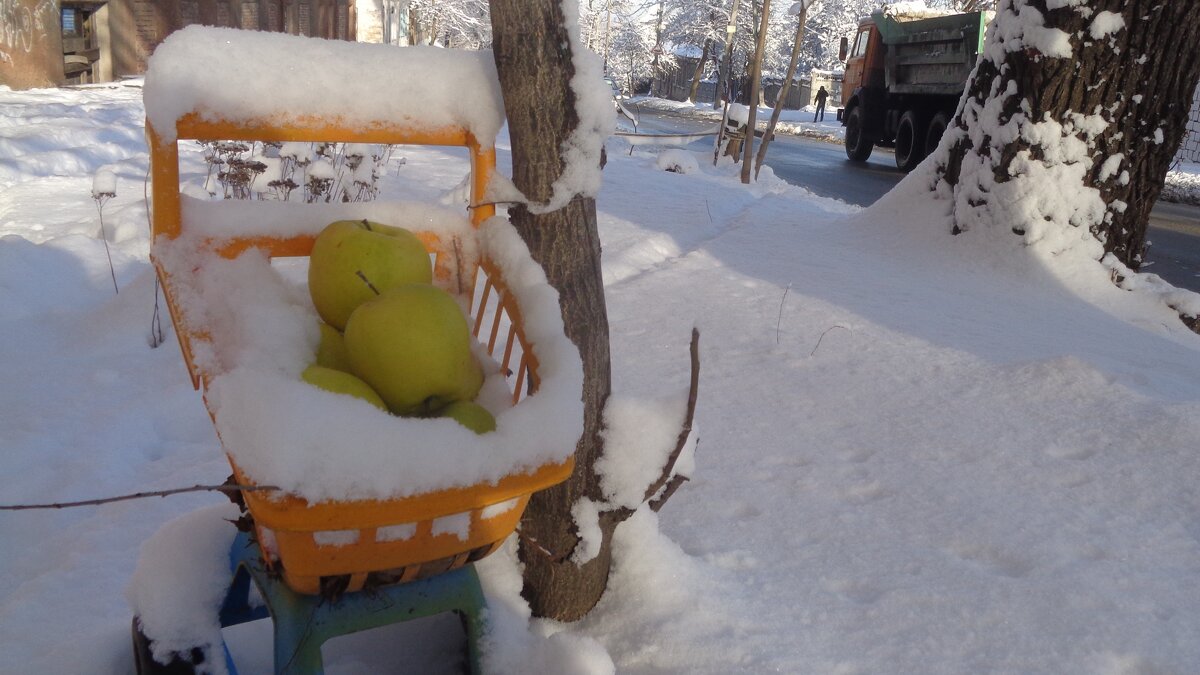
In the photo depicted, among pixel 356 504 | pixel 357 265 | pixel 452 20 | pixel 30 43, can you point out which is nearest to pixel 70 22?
pixel 30 43

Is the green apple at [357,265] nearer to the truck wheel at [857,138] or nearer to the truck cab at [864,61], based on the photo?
the truck wheel at [857,138]

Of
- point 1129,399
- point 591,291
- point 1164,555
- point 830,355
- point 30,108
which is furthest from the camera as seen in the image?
point 30,108

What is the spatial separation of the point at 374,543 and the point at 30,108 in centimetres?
1072

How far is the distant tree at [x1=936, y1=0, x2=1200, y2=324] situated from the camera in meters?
4.03

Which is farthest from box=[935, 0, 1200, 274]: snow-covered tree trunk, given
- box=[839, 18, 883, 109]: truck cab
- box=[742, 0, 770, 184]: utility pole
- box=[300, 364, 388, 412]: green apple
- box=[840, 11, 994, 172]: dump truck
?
box=[839, 18, 883, 109]: truck cab

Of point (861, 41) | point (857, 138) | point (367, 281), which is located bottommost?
point (367, 281)

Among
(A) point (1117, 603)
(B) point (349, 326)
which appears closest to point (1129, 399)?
(A) point (1117, 603)

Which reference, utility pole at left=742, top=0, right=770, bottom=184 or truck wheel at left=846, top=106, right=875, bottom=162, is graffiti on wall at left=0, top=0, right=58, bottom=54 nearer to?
utility pole at left=742, top=0, right=770, bottom=184

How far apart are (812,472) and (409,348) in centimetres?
138

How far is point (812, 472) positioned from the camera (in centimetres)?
214

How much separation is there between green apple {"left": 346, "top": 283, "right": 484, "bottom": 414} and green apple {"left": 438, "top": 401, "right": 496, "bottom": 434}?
3 cm

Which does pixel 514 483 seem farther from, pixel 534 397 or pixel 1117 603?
pixel 1117 603

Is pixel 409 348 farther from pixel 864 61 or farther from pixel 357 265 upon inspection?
pixel 864 61

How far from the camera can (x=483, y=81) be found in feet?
4.58
